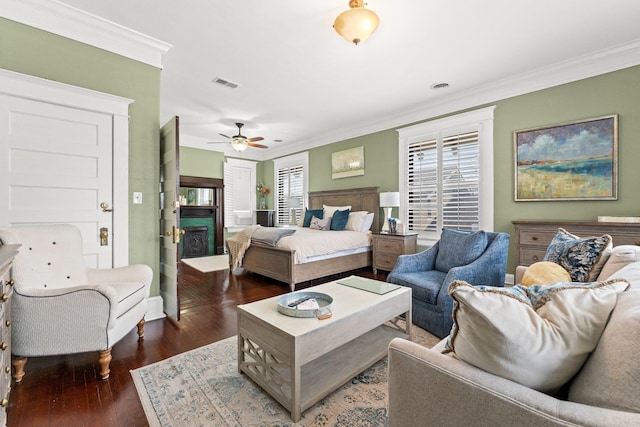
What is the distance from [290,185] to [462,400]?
6.92 meters

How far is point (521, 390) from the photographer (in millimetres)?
720

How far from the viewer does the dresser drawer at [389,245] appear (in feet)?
14.8

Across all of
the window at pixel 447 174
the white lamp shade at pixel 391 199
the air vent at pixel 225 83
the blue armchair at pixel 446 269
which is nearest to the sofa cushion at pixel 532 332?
the blue armchair at pixel 446 269

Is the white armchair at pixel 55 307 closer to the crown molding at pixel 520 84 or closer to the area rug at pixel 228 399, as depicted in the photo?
the area rug at pixel 228 399

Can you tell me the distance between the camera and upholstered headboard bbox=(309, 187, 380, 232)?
543 cm

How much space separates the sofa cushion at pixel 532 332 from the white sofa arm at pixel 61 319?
2.08m

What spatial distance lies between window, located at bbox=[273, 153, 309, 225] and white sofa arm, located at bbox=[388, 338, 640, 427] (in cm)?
603

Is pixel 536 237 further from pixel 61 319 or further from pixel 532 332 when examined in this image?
pixel 61 319

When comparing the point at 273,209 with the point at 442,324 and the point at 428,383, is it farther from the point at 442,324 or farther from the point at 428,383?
the point at 428,383

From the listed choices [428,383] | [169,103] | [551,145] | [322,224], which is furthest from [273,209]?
[428,383]

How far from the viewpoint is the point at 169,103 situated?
4.54 meters

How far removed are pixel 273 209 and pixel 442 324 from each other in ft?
20.4

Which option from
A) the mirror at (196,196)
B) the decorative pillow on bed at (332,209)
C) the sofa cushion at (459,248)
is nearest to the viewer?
the sofa cushion at (459,248)

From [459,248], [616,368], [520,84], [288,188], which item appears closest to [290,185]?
[288,188]
